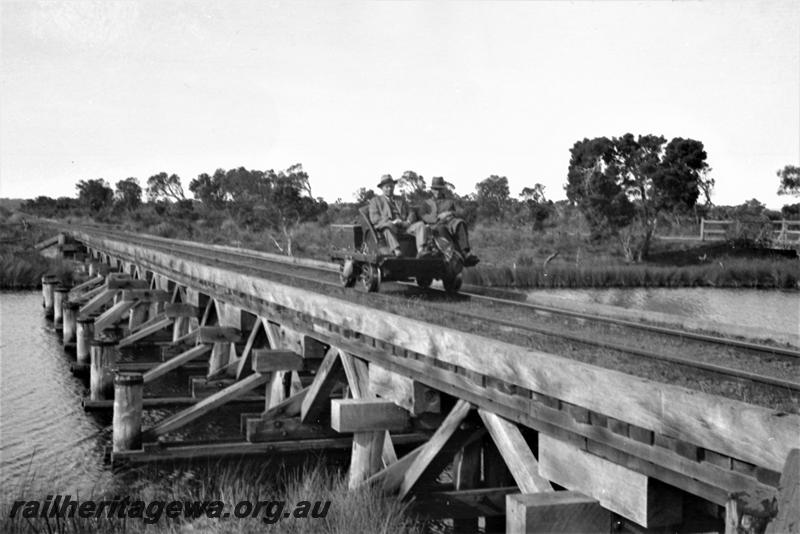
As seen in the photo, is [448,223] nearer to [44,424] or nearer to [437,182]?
[437,182]

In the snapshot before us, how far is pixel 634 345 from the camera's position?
26.0 feet

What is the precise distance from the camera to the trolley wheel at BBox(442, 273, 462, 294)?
13375 mm

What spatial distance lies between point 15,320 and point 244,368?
17563mm

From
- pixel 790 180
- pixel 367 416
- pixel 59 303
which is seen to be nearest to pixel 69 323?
pixel 59 303

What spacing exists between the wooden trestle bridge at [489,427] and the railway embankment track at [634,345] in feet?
2.73

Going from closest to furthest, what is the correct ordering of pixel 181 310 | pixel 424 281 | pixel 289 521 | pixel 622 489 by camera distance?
pixel 622 489 < pixel 289 521 < pixel 424 281 < pixel 181 310

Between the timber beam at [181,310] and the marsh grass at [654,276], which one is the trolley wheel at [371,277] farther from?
the marsh grass at [654,276]

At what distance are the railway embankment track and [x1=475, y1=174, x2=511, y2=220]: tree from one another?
67437mm

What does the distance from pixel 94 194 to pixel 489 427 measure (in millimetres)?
105443

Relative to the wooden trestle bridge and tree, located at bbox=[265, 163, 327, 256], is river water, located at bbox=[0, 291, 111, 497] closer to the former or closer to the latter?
the wooden trestle bridge

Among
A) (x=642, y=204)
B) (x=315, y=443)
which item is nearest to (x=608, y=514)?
(x=315, y=443)

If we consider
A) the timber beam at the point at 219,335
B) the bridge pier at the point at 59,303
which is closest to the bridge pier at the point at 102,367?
the timber beam at the point at 219,335

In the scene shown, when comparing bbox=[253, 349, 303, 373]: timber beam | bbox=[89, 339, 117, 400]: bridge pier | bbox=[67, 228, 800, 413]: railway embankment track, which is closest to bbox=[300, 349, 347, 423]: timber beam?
bbox=[253, 349, 303, 373]: timber beam

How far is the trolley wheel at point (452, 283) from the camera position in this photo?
13.4m
